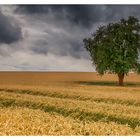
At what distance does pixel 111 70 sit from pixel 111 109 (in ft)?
61.6

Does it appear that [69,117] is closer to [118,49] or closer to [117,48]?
[117,48]

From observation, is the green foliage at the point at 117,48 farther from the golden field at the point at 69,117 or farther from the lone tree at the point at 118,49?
the golden field at the point at 69,117

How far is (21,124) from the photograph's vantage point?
14.8m

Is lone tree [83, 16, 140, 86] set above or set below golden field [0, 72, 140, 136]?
above

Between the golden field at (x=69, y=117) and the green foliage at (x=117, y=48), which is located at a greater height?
the green foliage at (x=117, y=48)

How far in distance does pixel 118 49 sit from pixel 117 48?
0.70 feet

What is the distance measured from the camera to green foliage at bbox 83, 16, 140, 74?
36.2 m

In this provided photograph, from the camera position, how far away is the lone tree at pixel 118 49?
36188mm

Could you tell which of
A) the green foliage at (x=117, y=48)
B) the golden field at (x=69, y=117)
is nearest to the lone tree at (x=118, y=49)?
the green foliage at (x=117, y=48)

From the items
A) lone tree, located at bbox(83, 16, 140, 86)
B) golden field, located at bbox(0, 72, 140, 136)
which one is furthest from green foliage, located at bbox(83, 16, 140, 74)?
golden field, located at bbox(0, 72, 140, 136)

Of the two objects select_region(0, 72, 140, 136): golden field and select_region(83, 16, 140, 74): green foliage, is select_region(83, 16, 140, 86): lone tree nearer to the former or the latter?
select_region(83, 16, 140, 74): green foliage

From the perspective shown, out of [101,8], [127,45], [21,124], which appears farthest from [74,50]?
[127,45]

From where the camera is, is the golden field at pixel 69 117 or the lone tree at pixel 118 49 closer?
the golden field at pixel 69 117

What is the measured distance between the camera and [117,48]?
122 ft
